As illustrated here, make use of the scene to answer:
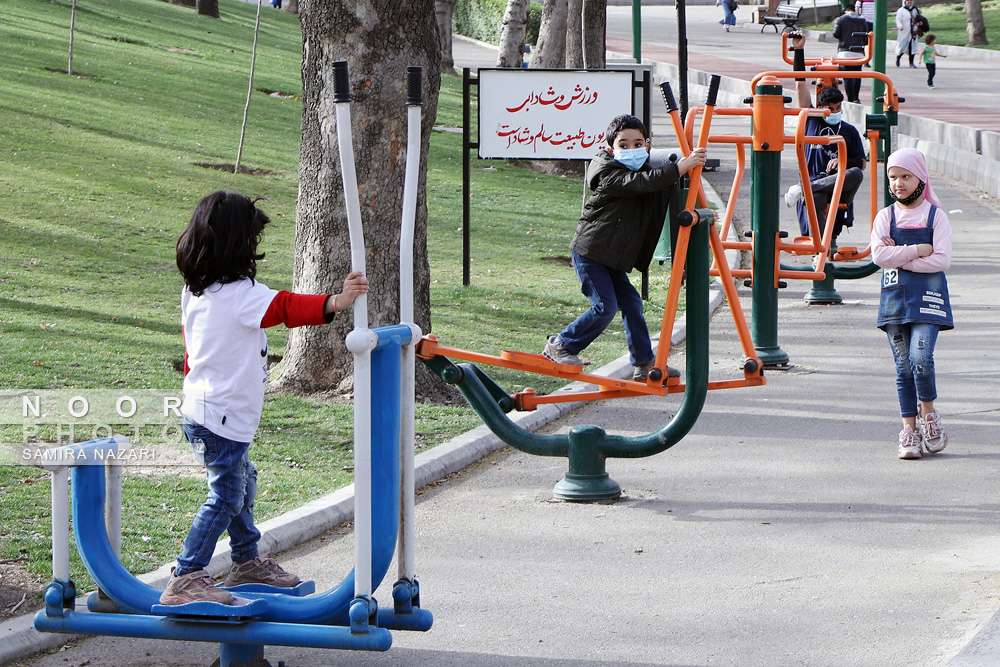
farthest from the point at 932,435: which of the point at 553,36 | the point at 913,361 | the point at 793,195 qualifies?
the point at 553,36

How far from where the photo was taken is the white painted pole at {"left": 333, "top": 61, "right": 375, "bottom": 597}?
358 centimetres

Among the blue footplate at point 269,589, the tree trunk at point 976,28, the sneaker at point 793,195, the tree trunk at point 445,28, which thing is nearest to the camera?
the blue footplate at point 269,589

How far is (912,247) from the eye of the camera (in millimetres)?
6461

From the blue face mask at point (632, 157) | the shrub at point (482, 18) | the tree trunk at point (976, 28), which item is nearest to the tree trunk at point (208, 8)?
the shrub at point (482, 18)

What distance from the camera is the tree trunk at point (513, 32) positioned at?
24.5 metres

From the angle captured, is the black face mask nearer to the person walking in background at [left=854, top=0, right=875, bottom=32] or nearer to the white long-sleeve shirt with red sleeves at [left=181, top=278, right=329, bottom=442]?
the white long-sleeve shirt with red sleeves at [left=181, top=278, right=329, bottom=442]

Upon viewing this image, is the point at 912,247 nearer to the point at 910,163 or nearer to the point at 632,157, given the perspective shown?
the point at 910,163

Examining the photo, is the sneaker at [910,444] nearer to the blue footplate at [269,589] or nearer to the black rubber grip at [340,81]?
the blue footplate at [269,589]

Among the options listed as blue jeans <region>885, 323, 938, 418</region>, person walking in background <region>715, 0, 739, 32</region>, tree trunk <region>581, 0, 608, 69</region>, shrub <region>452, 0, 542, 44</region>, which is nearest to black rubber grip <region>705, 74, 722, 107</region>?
blue jeans <region>885, 323, 938, 418</region>

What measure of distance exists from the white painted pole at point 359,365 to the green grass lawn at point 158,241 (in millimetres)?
1516

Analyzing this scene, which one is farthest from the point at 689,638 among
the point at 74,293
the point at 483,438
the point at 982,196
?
the point at 982,196

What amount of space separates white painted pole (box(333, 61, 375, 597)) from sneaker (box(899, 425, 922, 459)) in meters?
3.83

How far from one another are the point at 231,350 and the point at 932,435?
4.16 metres

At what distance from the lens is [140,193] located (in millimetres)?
13539
